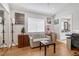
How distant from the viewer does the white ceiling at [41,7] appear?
2271mm

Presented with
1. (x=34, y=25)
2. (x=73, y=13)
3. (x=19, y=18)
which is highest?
(x=73, y=13)

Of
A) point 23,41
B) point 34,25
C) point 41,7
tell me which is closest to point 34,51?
point 23,41

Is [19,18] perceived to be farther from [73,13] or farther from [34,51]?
[73,13]

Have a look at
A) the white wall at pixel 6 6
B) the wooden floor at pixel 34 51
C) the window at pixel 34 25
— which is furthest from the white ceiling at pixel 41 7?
the wooden floor at pixel 34 51

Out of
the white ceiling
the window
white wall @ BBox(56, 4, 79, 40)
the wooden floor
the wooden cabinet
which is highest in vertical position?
the white ceiling

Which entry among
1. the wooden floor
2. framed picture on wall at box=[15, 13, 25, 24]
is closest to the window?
framed picture on wall at box=[15, 13, 25, 24]

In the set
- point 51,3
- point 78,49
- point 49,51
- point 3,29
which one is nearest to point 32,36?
point 49,51

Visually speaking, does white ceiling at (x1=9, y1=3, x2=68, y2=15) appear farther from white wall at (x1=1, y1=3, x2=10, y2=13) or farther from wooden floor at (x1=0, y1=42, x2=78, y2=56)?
wooden floor at (x1=0, y1=42, x2=78, y2=56)

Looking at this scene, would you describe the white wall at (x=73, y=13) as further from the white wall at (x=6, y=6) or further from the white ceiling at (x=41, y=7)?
the white wall at (x=6, y=6)

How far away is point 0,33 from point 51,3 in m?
1.31

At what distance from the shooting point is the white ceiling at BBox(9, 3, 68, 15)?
7.45 ft

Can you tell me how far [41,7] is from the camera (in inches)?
91.0

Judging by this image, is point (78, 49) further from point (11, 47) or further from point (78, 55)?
point (11, 47)

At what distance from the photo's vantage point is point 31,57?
231cm
